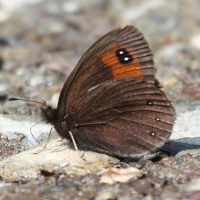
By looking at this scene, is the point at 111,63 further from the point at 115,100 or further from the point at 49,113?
the point at 49,113

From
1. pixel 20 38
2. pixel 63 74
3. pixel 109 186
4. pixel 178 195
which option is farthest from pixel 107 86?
pixel 20 38

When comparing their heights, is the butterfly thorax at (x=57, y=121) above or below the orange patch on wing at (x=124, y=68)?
below

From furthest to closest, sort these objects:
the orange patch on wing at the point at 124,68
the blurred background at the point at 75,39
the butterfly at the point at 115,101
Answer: the blurred background at the point at 75,39 → the orange patch on wing at the point at 124,68 → the butterfly at the point at 115,101

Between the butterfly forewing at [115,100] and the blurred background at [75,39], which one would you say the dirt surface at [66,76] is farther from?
the butterfly forewing at [115,100]

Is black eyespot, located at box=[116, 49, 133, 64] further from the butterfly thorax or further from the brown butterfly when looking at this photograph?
the butterfly thorax

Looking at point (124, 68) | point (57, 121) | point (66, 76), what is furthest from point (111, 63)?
point (66, 76)

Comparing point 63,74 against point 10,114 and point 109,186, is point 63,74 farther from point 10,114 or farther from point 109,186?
point 109,186

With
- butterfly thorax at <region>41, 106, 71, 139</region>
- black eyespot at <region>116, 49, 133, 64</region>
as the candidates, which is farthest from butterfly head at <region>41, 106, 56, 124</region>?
black eyespot at <region>116, 49, 133, 64</region>

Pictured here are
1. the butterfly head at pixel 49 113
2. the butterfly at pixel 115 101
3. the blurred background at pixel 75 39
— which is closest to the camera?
the butterfly at pixel 115 101

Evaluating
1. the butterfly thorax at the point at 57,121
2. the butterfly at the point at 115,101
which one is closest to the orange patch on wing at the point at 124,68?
the butterfly at the point at 115,101
